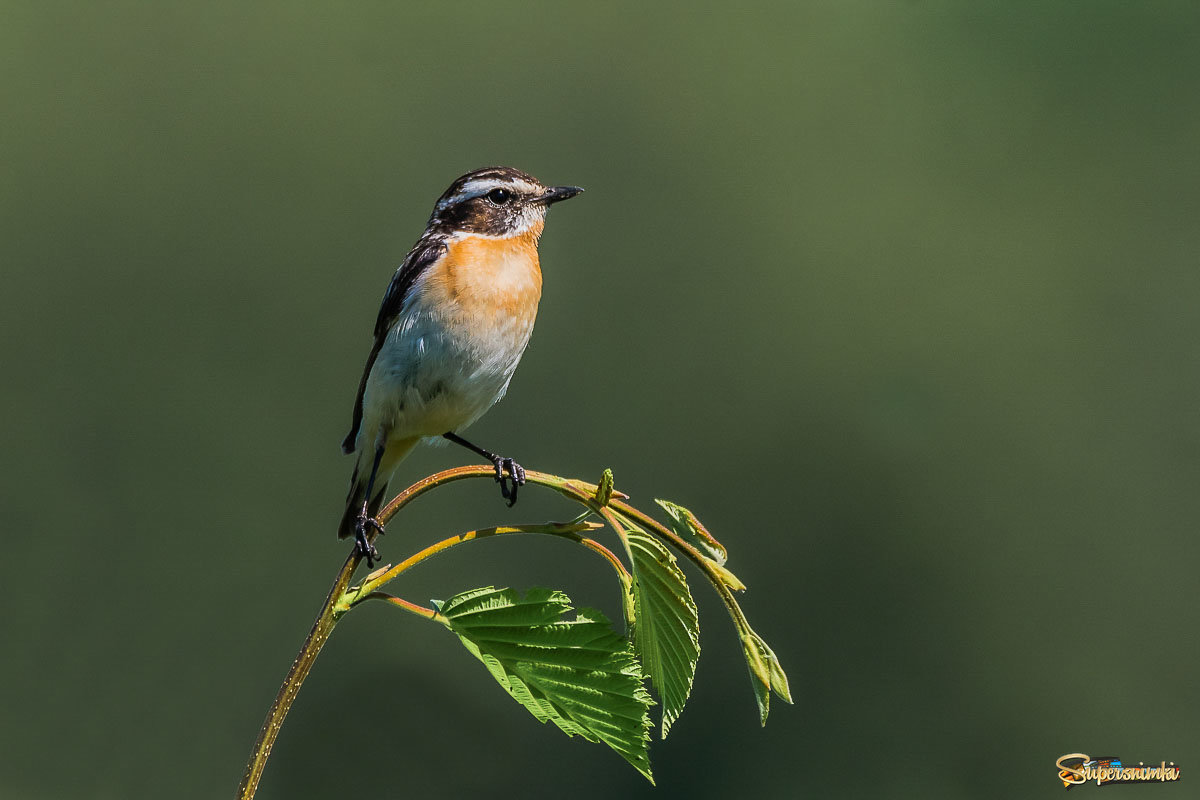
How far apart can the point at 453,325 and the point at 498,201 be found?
635mm

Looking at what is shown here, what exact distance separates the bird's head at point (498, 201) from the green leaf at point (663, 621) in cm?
312

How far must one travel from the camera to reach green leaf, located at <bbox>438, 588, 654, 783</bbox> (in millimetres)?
2248

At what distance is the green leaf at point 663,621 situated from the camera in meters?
2.25

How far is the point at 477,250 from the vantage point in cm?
516

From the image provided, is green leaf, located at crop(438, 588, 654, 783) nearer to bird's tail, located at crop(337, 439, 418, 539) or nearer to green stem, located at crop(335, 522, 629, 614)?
green stem, located at crop(335, 522, 629, 614)

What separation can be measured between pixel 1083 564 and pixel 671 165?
24142 mm

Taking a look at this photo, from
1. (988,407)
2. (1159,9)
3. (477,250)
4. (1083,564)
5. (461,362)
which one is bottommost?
(1083,564)

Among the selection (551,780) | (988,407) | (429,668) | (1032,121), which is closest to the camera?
(551,780)

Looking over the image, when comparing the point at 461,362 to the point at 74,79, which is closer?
the point at 461,362

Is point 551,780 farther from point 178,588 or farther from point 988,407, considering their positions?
point 988,407

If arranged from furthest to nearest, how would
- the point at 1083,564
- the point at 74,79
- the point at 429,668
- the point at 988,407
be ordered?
1. the point at 74,79
2. the point at 988,407
3. the point at 1083,564
4. the point at 429,668

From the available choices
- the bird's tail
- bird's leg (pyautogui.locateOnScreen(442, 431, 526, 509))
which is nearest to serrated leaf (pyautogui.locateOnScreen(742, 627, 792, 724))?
bird's leg (pyautogui.locateOnScreen(442, 431, 526, 509))

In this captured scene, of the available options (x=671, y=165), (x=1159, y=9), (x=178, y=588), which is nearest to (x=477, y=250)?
(x=178, y=588)

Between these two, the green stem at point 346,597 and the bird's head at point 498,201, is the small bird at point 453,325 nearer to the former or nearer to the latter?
the bird's head at point 498,201
